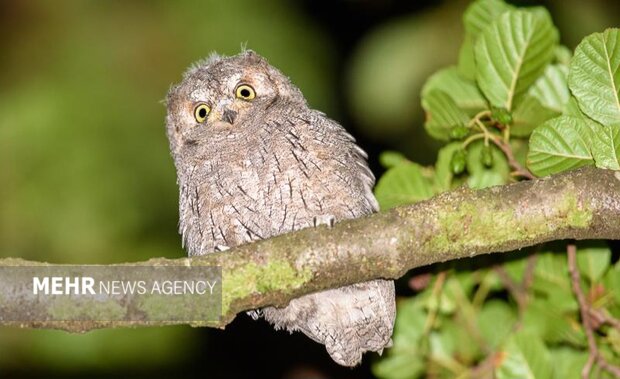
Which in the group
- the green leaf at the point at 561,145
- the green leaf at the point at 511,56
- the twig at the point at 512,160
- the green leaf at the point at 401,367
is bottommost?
the green leaf at the point at 401,367

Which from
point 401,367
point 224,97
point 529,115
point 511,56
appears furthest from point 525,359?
point 224,97

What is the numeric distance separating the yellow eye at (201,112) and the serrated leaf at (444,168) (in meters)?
1.21

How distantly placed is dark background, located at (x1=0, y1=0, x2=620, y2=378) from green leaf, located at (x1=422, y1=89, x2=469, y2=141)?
1.61 metres

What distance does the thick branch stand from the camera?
2.65 meters

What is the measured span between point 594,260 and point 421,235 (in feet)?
3.76

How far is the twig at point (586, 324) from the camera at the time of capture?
3266 mm

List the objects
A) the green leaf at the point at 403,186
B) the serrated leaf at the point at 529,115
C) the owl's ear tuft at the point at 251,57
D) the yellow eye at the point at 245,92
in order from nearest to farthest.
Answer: the serrated leaf at the point at 529,115 < the green leaf at the point at 403,186 < the yellow eye at the point at 245,92 < the owl's ear tuft at the point at 251,57

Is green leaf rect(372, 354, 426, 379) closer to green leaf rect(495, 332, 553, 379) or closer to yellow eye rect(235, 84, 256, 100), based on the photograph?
green leaf rect(495, 332, 553, 379)

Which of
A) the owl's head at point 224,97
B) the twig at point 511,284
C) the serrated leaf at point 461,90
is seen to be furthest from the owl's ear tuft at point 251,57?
the twig at point 511,284

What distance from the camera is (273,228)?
3.47 m

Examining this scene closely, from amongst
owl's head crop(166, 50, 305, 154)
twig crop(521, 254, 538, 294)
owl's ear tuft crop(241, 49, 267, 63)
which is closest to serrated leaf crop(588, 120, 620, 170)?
twig crop(521, 254, 538, 294)

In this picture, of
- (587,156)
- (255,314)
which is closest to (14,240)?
(255,314)

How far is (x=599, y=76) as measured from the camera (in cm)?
291

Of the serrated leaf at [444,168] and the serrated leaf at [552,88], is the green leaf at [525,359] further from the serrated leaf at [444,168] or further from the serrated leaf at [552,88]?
the serrated leaf at [552,88]
